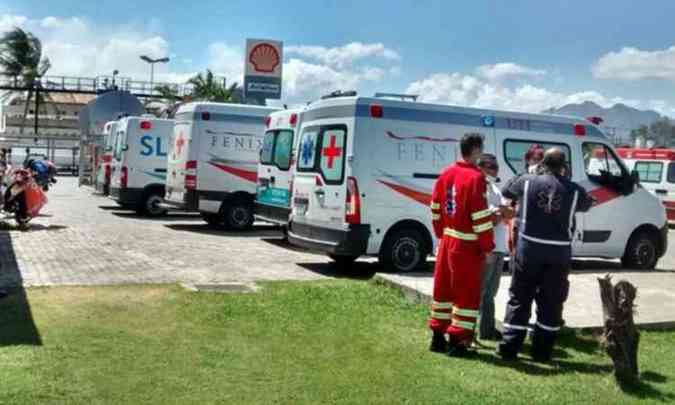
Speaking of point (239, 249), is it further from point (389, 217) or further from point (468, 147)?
point (468, 147)

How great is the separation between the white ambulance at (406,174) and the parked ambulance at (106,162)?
1022 cm

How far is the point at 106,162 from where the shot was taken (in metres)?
20.9

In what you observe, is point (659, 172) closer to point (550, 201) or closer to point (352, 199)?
point (352, 199)

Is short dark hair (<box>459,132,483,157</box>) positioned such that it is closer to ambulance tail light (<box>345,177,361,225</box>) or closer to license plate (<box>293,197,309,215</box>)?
ambulance tail light (<box>345,177,361,225</box>)

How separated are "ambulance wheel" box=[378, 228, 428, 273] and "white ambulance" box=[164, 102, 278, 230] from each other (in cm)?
639

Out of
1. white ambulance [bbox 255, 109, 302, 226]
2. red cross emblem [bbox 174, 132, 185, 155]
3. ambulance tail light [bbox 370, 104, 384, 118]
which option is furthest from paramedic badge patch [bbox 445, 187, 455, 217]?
red cross emblem [bbox 174, 132, 185, 155]

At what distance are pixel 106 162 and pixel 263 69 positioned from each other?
9180mm

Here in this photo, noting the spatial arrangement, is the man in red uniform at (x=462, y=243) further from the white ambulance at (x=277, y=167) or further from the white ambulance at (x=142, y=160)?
the white ambulance at (x=142, y=160)

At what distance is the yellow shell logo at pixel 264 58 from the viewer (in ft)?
93.2


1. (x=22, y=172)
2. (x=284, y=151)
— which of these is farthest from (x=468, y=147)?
(x=22, y=172)

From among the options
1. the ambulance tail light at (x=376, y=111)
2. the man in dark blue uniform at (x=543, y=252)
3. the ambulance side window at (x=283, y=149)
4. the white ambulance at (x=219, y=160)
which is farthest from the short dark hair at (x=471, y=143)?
the white ambulance at (x=219, y=160)

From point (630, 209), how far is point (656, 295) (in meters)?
3.67

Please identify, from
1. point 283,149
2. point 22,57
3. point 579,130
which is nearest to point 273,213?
point 283,149

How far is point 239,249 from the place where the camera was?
44.3 ft
